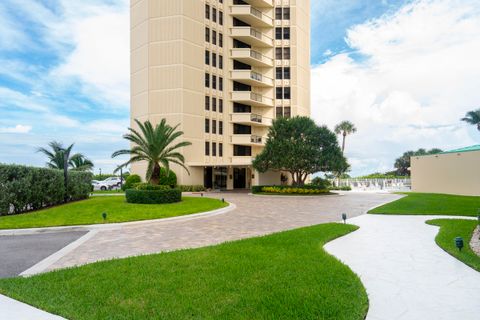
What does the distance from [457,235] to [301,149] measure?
72.8ft

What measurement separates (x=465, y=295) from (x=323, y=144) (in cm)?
2907

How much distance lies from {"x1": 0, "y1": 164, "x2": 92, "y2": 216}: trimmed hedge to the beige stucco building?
34.5 m

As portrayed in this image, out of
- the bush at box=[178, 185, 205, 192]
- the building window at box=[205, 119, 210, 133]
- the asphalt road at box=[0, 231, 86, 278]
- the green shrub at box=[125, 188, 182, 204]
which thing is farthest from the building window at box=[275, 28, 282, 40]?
the asphalt road at box=[0, 231, 86, 278]

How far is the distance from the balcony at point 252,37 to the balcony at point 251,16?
1593 mm

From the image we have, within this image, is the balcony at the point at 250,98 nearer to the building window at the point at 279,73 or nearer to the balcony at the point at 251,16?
the building window at the point at 279,73

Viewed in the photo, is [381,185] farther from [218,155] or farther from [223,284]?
[223,284]

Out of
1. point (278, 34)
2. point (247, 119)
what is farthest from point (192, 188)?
point (278, 34)

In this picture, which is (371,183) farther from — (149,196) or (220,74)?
(149,196)

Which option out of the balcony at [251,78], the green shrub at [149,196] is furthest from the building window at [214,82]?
the green shrub at [149,196]

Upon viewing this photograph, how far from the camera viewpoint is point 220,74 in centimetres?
4188

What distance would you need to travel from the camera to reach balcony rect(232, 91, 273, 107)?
139 feet

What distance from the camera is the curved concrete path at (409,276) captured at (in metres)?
4.88

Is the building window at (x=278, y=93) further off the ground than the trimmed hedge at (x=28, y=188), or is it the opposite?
the building window at (x=278, y=93)

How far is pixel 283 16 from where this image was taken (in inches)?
1843
